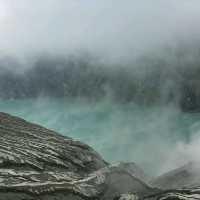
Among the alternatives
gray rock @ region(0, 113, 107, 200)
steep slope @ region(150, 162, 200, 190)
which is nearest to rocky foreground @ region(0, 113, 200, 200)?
gray rock @ region(0, 113, 107, 200)

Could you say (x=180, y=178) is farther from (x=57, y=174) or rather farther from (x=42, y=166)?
(x=57, y=174)

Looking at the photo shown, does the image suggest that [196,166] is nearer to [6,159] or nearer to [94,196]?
[94,196]

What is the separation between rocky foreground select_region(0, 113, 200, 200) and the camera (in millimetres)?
39156

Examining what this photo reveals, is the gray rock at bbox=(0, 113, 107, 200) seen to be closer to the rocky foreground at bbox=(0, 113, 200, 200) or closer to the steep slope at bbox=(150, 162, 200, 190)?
the rocky foreground at bbox=(0, 113, 200, 200)

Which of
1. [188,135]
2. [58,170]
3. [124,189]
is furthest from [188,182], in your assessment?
[188,135]

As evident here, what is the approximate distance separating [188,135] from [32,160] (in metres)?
153

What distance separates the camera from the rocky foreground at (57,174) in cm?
3916

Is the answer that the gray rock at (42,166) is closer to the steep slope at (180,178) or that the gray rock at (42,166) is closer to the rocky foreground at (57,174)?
the rocky foreground at (57,174)

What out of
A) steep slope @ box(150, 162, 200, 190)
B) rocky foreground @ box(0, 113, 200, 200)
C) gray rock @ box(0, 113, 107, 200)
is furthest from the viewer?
steep slope @ box(150, 162, 200, 190)

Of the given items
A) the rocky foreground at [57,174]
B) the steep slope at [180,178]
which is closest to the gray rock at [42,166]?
the rocky foreground at [57,174]

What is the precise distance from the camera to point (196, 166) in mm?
76062

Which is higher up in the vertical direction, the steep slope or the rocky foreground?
the steep slope

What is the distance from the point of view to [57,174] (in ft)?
144

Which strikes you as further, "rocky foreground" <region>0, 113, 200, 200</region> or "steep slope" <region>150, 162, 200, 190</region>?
"steep slope" <region>150, 162, 200, 190</region>
